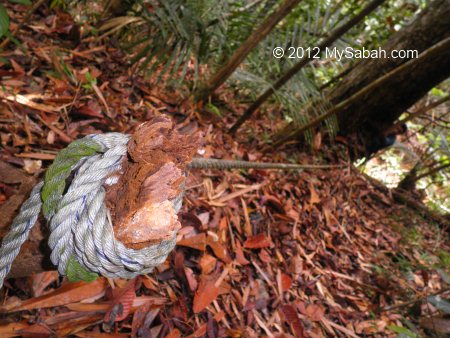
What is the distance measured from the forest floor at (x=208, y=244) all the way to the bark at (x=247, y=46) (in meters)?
0.15

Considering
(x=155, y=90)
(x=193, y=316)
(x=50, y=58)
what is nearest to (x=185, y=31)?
(x=155, y=90)

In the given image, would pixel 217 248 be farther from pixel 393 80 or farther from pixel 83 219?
pixel 393 80

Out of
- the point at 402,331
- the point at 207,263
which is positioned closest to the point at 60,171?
the point at 207,263

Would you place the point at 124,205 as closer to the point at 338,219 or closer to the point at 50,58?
the point at 50,58

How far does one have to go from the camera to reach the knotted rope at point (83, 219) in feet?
1.31

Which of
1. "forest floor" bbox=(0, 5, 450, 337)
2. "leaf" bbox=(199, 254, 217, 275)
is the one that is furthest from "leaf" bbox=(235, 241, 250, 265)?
"leaf" bbox=(199, 254, 217, 275)

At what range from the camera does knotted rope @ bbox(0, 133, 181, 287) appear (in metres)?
0.40

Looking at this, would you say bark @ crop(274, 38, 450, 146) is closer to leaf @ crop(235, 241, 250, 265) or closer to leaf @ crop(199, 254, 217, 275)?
leaf @ crop(235, 241, 250, 265)

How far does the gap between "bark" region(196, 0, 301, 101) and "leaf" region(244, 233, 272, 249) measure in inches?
32.8

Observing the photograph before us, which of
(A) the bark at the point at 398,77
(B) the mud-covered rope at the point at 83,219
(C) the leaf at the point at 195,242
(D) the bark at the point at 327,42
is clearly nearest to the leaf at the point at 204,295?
(C) the leaf at the point at 195,242

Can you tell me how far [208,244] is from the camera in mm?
1194

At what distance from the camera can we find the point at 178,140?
46 centimetres

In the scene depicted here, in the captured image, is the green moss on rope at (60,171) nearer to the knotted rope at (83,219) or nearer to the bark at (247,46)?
the knotted rope at (83,219)

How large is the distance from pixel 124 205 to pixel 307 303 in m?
1.20
